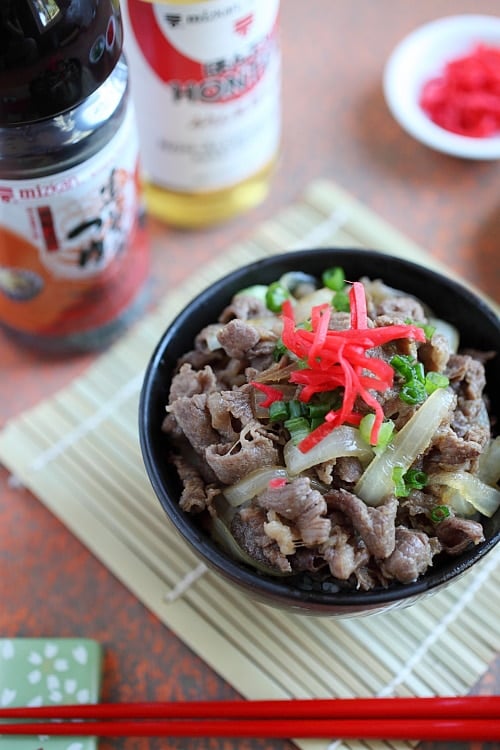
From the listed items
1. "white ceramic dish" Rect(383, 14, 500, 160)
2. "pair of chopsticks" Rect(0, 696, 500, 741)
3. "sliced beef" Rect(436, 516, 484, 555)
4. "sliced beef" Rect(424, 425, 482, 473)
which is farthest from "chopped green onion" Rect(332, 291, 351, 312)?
"white ceramic dish" Rect(383, 14, 500, 160)

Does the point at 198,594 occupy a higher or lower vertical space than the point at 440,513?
lower

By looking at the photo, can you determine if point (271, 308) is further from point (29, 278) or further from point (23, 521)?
point (23, 521)

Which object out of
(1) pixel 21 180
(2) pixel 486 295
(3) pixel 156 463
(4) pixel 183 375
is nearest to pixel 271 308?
(4) pixel 183 375

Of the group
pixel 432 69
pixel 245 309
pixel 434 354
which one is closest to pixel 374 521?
pixel 434 354

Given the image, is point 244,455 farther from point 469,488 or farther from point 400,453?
point 469,488

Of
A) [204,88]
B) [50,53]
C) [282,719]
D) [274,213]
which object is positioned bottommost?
[282,719]

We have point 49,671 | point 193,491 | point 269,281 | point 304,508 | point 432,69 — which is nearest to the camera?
point 304,508
